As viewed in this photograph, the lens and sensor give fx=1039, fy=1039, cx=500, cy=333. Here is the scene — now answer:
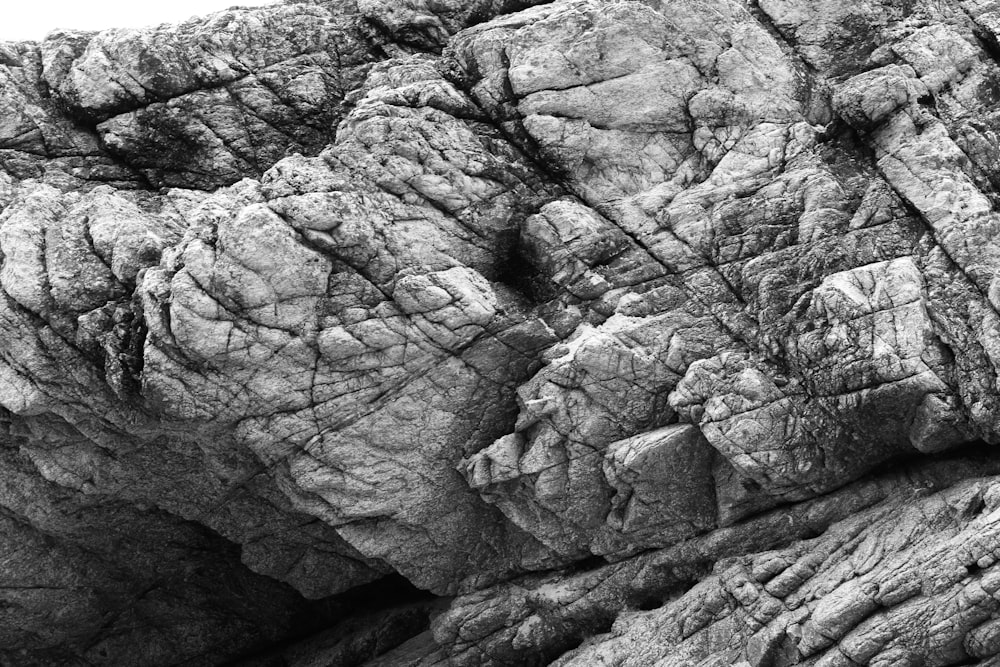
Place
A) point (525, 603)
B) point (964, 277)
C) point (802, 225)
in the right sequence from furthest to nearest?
point (525, 603) → point (802, 225) → point (964, 277)

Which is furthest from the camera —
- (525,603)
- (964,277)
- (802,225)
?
(525,603)

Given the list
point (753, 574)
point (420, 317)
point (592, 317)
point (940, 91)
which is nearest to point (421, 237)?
point (420, 317)

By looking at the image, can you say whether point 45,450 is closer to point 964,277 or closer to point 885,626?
point 885,626

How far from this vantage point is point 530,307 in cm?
3006

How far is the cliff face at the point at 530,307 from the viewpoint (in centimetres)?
2655

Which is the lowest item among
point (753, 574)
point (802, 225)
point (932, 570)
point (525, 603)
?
point (525, 603)

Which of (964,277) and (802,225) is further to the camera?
(802,225)

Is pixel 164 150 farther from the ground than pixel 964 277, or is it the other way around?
pixel 164 150

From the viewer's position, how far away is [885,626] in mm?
23516

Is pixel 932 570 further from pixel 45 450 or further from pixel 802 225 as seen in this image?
pixel 45 450

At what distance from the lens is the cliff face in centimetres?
2655

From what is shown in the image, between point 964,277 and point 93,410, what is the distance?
23802mm

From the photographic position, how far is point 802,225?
28297 millimetres

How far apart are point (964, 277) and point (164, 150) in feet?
76.9
